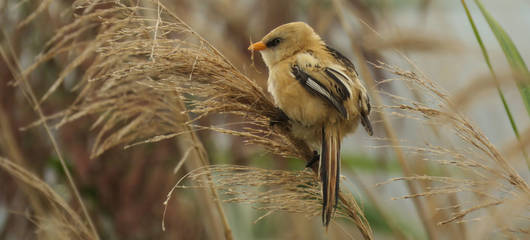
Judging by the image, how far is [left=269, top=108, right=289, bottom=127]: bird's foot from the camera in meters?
2.12

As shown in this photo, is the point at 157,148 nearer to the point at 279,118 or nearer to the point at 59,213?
the point at 59,213

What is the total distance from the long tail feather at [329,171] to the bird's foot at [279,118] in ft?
0.50

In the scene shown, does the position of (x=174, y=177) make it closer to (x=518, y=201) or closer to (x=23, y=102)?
(x=23, y=102)

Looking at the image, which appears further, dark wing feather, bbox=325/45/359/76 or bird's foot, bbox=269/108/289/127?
dark wing feather, bbox=325/45/359/76

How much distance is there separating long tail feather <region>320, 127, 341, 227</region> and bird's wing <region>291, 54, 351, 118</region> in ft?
0.34

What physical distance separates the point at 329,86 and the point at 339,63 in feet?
0.88

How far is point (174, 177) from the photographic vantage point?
3293 mm

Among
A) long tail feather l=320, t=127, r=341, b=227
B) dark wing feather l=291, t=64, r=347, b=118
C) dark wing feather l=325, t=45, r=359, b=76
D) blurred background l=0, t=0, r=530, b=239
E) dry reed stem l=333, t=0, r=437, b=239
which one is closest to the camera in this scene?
long tail feather l=320, t=127, r=341, b=227

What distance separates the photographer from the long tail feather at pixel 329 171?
171cm

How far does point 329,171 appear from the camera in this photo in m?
1.84

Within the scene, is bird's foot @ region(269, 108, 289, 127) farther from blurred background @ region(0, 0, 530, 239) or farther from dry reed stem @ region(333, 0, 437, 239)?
blurred background @ region(0, 0, 530, 239)

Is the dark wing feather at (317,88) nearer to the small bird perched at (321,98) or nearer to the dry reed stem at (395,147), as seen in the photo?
the small bird perched at (321,98)

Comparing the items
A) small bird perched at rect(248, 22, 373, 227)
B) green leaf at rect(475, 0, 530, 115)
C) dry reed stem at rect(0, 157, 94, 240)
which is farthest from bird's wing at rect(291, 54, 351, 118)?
dry reed stem at rect(0, 157, 94, 240)

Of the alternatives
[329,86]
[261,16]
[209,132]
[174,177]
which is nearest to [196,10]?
[261,16]
